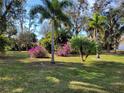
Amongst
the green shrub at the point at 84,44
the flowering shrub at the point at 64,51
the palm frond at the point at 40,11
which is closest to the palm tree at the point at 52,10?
the palm frond at the point at 40,11

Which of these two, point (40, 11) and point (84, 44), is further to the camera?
point (84, 44)

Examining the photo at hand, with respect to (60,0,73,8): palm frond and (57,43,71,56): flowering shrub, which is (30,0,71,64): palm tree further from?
(57,43,71,56): flowering shrub

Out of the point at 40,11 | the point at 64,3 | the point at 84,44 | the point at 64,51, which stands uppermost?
the point at 64,3

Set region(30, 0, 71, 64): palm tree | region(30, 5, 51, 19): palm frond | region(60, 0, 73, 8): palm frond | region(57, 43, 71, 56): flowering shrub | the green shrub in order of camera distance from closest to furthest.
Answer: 1. region(30, 5, 51, 19): palm frond
2. region(30, 0, 71, 64): palm tree
3. region(60, 0, 73, 8): palm frond
4. the green shrub
5. region(57, 43, 71, 56): flowering shrub

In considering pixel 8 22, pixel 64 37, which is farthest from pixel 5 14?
pixel 64 37

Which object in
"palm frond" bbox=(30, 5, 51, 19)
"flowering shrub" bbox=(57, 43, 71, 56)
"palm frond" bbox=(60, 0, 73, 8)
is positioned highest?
"palm frond" bbox=(60, 0, 73, 8)

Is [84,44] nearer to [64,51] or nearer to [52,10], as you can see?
[52,10]

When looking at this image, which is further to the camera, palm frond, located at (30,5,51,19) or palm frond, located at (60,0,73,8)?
palm frond, located at (60,0,73,8)

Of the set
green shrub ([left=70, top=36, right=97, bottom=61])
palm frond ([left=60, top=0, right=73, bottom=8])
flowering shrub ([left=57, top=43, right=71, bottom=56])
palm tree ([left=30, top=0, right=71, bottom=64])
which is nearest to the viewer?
palm tree ([left=30, top=0, right=71, bottom=64])

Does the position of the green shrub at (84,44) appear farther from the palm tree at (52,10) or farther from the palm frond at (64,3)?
the palm frond at (64,3)

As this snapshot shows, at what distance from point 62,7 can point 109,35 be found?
109 feet

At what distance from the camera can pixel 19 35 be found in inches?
2328

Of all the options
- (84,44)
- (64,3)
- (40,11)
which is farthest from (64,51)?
(40,11)

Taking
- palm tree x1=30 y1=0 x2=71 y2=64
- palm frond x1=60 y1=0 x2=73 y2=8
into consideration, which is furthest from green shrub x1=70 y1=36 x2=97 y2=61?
palm frond x1=60 y1=0 x2=73 y2=8
